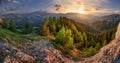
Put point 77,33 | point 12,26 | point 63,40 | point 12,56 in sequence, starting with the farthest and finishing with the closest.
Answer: point 77,33
point 12,26
point 63,40
point 12,56

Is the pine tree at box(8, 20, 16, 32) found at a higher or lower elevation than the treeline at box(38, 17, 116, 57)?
higher

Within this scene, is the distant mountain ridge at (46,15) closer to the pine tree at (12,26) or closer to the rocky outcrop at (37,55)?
the pine tree at (12,26)

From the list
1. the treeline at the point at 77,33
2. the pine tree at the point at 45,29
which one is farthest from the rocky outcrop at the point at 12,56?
the pine tree at the point at 45,29

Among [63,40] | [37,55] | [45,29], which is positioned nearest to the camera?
[37,55]

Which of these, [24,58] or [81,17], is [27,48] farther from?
[81,17]

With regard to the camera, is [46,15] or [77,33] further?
[77,33]

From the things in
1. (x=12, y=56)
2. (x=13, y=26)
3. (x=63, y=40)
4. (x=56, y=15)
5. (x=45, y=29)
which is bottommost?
(x=45, y=29)

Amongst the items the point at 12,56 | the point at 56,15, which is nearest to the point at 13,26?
the point at 56,15

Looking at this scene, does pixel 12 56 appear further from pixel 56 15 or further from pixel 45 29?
pixel 56 15

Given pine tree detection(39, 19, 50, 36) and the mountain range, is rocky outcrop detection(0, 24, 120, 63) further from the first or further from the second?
the mountain range

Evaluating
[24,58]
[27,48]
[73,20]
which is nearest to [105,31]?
[73,20]

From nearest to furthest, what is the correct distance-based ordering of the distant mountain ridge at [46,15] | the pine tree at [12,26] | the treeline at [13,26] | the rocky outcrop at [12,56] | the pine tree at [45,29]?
the rocky outcrop at [12,56], the distant mountain ridge at [46,15], the pine tree at [45,29], the pine tree at [12,26], the treeline at [13,26]

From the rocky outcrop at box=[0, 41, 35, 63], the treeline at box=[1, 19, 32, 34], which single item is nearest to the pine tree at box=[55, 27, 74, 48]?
the treeline at box=[1, 19, 32, 34]

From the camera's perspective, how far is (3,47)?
90.0ft
